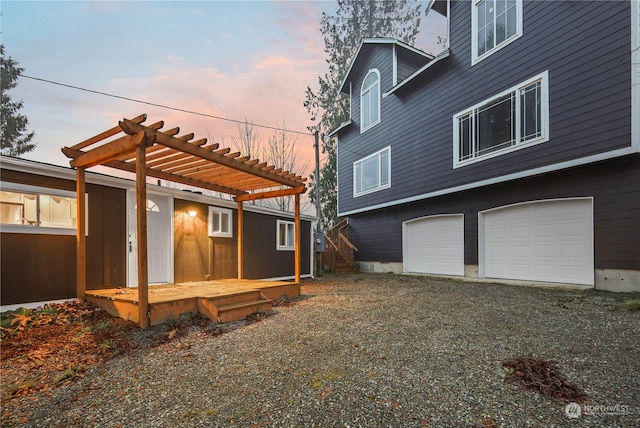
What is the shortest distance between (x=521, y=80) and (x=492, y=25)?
203 centimetres

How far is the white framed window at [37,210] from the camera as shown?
4523 millimetres

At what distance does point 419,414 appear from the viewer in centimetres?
210

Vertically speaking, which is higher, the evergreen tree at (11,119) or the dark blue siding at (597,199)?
the evergreen tree at (11,119)

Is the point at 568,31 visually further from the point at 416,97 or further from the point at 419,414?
the point at 419,414

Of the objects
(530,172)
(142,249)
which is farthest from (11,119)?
(530,172)

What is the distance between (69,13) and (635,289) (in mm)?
13119

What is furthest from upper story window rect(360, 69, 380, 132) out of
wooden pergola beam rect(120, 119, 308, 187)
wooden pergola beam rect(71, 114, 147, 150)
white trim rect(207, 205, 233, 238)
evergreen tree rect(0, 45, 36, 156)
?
evergreen tree rect(0, 45, 36, 156)

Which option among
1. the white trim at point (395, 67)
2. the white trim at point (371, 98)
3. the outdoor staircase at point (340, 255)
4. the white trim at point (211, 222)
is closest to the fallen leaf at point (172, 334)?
the white trim at point (211, 222)

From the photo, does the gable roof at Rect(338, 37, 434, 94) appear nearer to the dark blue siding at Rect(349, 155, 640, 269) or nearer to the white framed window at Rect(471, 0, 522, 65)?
the white framed window at Rect(471, 0, 522, 65)

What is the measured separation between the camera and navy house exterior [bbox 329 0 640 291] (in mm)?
5930

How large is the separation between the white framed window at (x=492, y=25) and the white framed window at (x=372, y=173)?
4130 millimetres

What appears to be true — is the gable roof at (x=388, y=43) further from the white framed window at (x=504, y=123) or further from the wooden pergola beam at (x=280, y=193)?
the wooden pergola beam at (x=280, y=193)

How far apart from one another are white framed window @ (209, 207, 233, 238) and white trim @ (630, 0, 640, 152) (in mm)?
8488

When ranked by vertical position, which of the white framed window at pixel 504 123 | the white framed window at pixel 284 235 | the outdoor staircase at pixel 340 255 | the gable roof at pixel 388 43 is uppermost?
the gable roof at pixel 388 43
